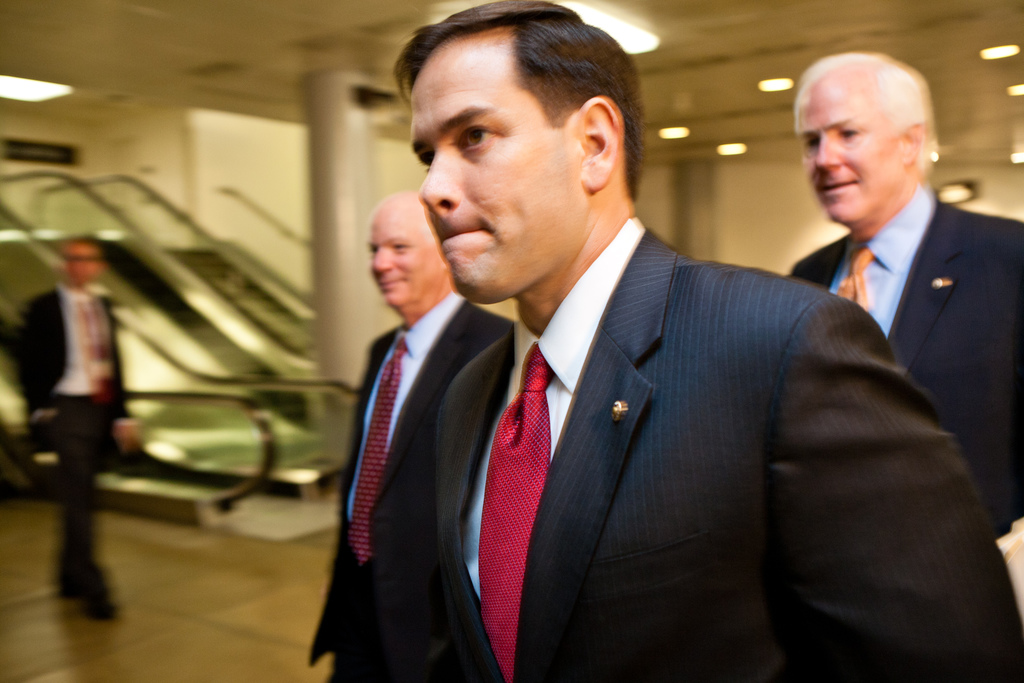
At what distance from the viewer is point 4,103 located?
12.1m

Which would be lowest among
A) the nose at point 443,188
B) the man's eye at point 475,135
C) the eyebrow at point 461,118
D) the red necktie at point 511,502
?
the red necktie at point 511,502

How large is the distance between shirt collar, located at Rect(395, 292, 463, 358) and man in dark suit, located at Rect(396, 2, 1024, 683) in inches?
61.9

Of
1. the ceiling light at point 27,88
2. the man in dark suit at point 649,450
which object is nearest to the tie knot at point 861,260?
the man in dark suit at point 649,450

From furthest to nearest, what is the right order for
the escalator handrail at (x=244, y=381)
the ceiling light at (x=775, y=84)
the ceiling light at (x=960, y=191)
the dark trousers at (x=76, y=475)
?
the ceiling light at (x=960, y=191) < the ceiling light at (x=775, y=84) < the escalator handrail at (x=244, y=381) < the dark trousers at (x=76, y=475)

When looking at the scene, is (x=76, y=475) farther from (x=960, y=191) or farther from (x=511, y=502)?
(x=960, y=191)

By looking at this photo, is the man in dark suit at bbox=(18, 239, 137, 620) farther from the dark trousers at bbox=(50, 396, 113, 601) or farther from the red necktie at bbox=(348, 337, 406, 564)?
the red necktie at bbox=(348, 337, 406, 564)

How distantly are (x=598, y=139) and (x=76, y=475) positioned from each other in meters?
4.85

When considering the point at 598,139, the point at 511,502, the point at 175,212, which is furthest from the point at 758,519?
the point at 175,212

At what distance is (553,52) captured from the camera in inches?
39.8

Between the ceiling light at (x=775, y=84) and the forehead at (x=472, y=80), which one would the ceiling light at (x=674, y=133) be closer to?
the ceiling light at (x=775, y=84)

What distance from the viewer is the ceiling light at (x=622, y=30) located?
6457 millimetres

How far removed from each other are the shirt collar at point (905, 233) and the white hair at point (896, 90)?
10cm

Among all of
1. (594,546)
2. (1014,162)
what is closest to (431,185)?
(594,546)

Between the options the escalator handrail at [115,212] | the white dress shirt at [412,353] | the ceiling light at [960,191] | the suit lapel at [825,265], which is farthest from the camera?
the ceiling light at [960,191]
